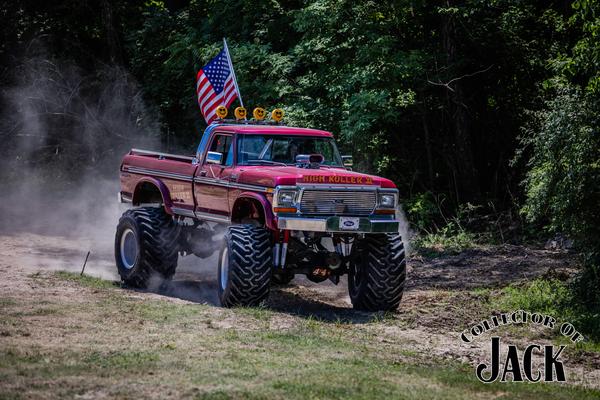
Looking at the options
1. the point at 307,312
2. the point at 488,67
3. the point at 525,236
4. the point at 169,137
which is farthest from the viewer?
the point at 169,137

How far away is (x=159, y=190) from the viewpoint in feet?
49.3

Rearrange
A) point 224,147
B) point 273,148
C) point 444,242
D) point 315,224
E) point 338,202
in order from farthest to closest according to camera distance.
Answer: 1. point 444,242
2. point 224,147
3. point 273,148
4. point 338,202
5. point 315,224

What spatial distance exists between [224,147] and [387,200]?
8.30ft

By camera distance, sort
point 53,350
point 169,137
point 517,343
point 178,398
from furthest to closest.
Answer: point 169,137
point 517,343
point 53,350
point 178,398

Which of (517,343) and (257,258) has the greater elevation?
(257,258)

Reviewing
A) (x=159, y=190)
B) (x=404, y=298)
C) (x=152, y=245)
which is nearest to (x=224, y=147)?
(x=159, y=190)

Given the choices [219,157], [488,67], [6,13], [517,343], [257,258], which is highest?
[6,13]

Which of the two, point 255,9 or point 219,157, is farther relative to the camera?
point 255,9

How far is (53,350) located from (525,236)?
487 inches

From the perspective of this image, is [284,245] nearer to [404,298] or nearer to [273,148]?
[273,148]

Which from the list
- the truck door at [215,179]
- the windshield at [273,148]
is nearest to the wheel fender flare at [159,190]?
the truck door at [215,179]

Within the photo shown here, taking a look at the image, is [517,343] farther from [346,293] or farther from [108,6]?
[108,6]

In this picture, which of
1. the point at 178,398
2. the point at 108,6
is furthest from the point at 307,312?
the point at 108,6

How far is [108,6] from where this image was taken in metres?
27.7
